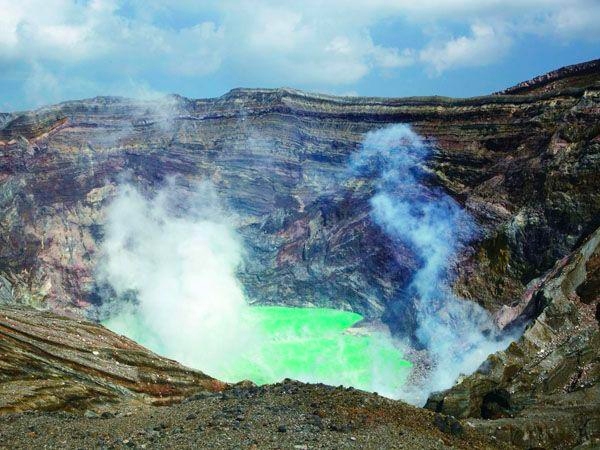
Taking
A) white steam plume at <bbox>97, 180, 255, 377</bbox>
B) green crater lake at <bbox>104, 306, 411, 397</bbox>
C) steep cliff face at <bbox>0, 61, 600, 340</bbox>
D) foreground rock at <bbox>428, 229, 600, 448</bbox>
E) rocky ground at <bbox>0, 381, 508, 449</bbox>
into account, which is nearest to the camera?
rocky ground at <bbox>0, 381, 508, 449</bbox>

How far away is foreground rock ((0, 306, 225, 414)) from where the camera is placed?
1867 cm

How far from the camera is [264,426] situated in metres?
15.3

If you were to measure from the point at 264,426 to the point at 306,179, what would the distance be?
3282 cm

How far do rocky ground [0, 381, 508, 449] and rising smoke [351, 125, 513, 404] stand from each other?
30.6ft

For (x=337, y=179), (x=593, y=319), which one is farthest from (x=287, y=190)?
(x=593, y=319)

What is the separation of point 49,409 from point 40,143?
3363 centimetres

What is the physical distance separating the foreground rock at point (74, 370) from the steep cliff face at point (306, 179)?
605 inches

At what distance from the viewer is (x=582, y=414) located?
56.6 feet

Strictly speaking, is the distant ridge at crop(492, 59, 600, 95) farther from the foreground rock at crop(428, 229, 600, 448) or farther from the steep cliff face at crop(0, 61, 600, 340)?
the foreground rock at crop(428, 229, 600, 448)

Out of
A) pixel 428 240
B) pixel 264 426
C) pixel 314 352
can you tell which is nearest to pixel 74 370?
pixel 264 426

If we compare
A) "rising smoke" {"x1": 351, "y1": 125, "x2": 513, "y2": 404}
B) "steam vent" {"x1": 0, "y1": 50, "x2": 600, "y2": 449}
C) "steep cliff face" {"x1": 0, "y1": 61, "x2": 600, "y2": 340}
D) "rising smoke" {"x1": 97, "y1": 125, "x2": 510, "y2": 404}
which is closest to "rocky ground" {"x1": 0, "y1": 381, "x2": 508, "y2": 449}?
"steam vent" {"x1": 0, "y1": 50, "x2": 600, "y2": 449}

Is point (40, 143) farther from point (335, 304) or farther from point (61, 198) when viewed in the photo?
point (335, 304)

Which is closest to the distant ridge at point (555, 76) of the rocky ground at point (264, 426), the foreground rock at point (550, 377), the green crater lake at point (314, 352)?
the foreground rock at point (550, 377)

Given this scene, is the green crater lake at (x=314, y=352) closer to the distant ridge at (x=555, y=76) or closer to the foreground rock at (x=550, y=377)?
the foreground rock at (x=550, y=377)
